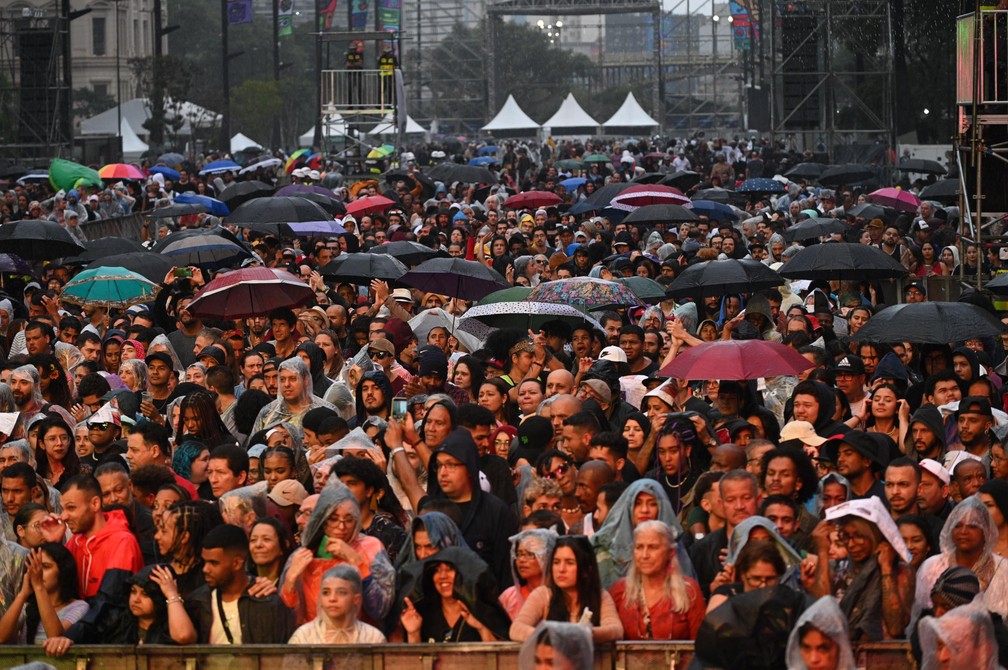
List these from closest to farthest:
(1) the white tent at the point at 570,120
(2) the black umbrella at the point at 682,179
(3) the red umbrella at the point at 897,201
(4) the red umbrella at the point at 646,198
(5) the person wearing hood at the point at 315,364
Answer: (5) the person wearing hood at the point at 315,364 → (4) the red umbrella at the point at 646,198 → (3) the red umbrella at the point at 897,201 → (2) the black umbrella at the point at 682,179 → (1) the white tent at the point at 570,120

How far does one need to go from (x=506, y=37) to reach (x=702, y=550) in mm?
97830

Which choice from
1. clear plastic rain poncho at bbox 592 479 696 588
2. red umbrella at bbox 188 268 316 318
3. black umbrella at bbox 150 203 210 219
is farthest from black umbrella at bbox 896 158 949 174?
clear plastic rain poncho at bbox 592 479 696 588

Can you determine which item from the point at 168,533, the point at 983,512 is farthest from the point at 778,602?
the point at 168,533

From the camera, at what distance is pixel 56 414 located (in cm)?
1022

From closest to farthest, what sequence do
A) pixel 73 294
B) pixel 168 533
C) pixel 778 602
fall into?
pixel 778 602, pixel 168 533, pixel 73 294

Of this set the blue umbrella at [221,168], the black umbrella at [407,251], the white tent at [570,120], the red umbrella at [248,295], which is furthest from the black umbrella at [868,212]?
the white tent at [570,120]

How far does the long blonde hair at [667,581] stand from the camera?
6480 millimetres

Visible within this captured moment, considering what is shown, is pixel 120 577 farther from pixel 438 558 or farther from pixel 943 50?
pixel 943 50

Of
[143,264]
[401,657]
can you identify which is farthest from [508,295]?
[401,657]

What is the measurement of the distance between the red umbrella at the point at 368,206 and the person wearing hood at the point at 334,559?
18214 millimetres

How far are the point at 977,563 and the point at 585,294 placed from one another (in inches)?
258

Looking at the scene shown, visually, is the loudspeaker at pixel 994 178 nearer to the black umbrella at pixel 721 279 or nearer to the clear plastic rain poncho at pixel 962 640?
the black umbrella at pixel 721 279

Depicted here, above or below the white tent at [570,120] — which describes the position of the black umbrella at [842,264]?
below

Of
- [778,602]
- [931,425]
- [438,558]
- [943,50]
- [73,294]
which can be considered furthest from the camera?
[943,50]
